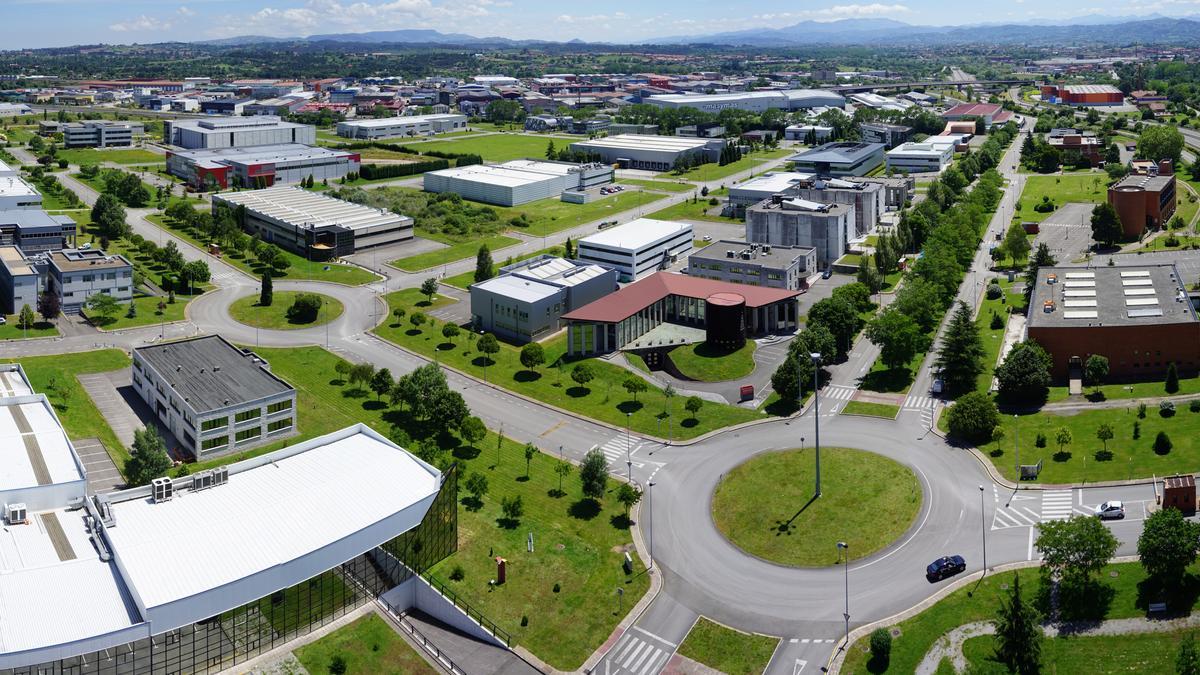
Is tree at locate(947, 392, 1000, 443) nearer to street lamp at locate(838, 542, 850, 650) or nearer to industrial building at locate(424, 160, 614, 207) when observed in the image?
street lamp at locate(838, 542, 850, 650)

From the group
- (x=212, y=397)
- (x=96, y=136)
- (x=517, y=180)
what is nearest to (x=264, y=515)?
(x=212, y=397)

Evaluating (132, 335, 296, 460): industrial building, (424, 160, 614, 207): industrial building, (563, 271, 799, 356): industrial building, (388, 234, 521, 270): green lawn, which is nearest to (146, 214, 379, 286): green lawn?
(388, 234, 521, 270): green lawn

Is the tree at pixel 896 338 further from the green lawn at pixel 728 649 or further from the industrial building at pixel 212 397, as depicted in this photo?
the industrial building at pixel 212 397

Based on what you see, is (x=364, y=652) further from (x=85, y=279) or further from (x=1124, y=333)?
(x=85, y=279)

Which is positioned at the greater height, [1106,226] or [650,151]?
[650,151]

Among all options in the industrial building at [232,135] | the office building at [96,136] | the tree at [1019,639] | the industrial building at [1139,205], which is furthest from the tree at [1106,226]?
the office building at [96,136]
